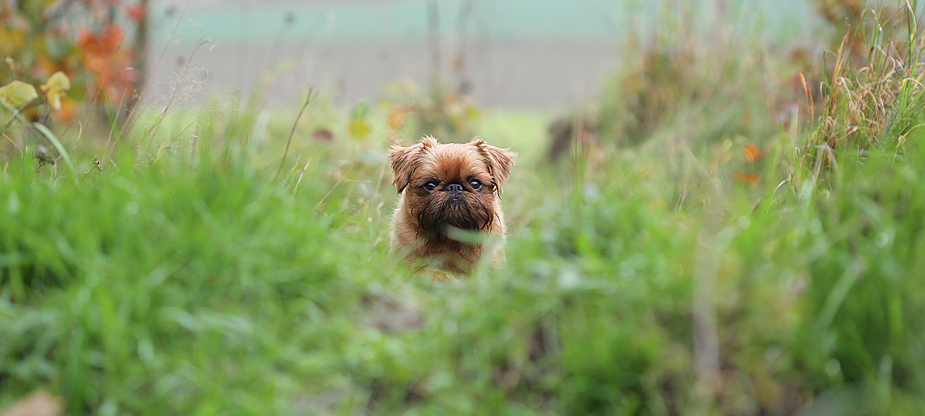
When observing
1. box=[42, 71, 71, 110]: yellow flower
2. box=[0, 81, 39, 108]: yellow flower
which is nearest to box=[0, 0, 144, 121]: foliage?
box=[42, 71, 71, 110]: yellow flower

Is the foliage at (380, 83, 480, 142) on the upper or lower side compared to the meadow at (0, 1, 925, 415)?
lower

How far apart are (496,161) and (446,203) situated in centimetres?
62

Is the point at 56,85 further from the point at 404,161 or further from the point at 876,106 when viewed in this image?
the point at 876,106

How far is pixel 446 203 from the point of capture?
4.20m

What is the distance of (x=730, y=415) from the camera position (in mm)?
2340

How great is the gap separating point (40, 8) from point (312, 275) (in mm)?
4496

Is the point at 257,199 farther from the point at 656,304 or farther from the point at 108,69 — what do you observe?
the point at 108,69

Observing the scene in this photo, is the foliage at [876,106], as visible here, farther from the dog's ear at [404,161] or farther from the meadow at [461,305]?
the dog's ear at [404,161]

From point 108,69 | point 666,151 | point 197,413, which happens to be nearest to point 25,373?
point 197,413

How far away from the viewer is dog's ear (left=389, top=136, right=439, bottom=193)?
178 inches

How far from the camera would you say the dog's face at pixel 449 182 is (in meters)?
4.23

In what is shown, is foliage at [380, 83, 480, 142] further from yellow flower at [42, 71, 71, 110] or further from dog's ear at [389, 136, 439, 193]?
yellow flower at [42, 71, 71, 110]

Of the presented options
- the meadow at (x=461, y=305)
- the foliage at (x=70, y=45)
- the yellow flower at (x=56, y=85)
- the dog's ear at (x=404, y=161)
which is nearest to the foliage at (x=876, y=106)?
the meadow at (x=461, y=305)

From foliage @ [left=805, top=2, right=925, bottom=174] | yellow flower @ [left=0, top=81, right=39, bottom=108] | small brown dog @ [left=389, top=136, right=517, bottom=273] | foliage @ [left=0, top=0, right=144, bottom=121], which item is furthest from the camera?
foliage @ [left=0, top=0, right=144, bottom=121]
